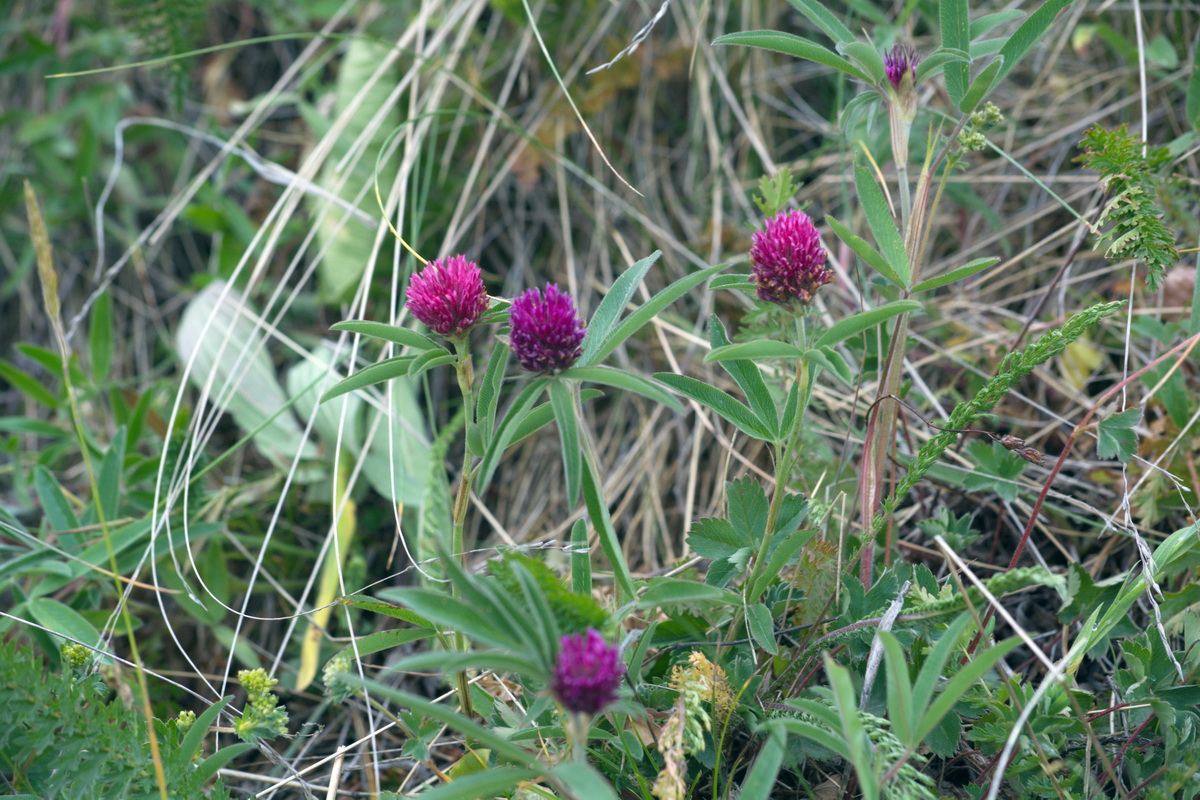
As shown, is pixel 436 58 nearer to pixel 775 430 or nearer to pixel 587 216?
pixel 587 216

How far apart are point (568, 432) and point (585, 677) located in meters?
0.26

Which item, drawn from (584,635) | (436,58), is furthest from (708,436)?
(436,58)

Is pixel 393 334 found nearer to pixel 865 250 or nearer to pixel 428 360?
pixel 428 360

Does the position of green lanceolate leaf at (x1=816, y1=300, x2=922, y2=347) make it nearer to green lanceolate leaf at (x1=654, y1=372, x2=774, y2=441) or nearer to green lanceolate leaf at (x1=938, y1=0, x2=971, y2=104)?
green lanceolate leaf at (x1=654, y1=372, x2=774, y2=441)

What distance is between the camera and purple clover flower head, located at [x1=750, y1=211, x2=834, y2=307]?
1.02 meters

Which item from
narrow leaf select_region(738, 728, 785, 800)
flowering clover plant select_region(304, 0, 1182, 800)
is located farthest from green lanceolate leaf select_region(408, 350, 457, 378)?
narrow leaf select_region(738, 728, 785, 800)

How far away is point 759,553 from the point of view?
1067mm

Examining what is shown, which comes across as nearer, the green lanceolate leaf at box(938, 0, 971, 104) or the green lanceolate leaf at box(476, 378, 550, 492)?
the green lanceolate leaf at box(476, 378, 550, 492)

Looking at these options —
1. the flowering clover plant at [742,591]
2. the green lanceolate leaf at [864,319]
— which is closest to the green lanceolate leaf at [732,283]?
the flowering clover plant at [742,591]

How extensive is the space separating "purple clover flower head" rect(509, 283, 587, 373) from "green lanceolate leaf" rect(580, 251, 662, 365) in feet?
0.30

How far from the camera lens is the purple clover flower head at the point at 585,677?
76cm

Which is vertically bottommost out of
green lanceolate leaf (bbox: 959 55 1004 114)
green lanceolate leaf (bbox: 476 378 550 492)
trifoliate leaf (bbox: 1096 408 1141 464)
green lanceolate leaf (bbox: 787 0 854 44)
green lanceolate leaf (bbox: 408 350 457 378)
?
trifoliate leaf (bbox: 1096 408 1141 464)

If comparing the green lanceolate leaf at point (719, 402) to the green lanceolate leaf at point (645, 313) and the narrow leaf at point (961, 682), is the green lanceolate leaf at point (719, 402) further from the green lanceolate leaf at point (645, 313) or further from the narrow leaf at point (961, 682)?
the narrow leaf at point (961, 682)

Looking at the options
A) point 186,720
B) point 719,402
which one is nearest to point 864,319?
→ point 719,402
